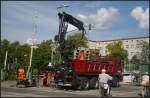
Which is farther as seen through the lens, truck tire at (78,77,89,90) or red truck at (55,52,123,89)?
truck tire at (78,77,89,90)

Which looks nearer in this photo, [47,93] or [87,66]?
[47,93]

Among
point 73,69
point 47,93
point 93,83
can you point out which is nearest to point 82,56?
point 93,83

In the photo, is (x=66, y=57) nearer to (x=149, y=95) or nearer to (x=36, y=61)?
(x=149, y=95)

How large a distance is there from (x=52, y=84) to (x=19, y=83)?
2.78 meters

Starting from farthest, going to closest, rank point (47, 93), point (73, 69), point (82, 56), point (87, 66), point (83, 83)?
point (82, 56) < point (87, 66) < point (83, 83) < point (73, 69) < point (47, 93)

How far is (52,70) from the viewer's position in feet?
107

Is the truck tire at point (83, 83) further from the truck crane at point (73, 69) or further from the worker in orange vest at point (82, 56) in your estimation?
the worker in orange vest at point (82, 56)

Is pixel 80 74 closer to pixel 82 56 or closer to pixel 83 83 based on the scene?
pixel 83 83

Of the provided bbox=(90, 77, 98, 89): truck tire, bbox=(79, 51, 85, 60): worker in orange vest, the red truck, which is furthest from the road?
bbox=(79, 51, 85, 60): worker in orange vest

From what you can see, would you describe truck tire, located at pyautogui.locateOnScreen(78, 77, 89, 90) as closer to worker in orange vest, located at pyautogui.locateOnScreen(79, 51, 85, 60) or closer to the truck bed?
the truck bed

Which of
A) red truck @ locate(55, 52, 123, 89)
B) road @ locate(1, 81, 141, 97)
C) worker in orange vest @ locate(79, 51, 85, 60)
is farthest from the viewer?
worker in orange vest @ locate(79, 51, 85, 60)

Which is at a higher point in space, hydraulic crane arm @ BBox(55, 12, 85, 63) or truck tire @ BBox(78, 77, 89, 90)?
hydraulic crane arm @ BBox(55, 12, 85, 63)

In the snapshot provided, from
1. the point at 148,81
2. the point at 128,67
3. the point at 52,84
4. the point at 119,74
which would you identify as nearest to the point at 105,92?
the point at 148,81

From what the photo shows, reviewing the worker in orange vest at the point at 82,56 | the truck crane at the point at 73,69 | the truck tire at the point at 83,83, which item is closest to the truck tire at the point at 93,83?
the truck crane at the point at 73,69
